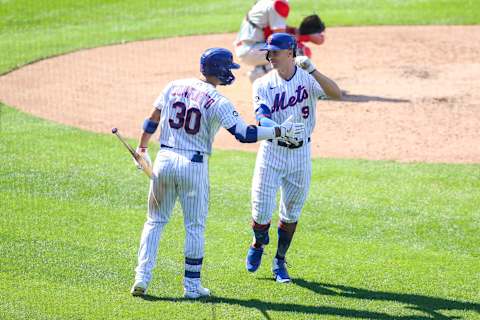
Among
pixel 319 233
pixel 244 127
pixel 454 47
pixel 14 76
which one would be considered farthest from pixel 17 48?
pixel 244 127

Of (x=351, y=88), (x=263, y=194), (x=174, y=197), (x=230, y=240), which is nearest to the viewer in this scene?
(x=174, y=197)

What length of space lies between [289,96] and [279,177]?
0.71 metres

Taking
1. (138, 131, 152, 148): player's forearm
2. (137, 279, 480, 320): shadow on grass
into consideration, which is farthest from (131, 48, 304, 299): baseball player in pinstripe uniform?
(137, 279, 480, 320): shadow on grass

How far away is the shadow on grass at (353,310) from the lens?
7.08 metres

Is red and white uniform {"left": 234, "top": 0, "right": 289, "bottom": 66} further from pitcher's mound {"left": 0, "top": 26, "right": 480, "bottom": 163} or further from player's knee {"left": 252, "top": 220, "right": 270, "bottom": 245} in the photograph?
player's knee {"left": 252, "top": 220, "right": 270, "bottom": 245}

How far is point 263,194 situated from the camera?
7.73m

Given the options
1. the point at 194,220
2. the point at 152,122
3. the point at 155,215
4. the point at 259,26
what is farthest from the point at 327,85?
the point at 259,26

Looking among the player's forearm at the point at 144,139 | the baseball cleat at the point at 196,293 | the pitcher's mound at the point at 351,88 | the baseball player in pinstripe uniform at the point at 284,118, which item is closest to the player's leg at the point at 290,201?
the baseball player in pinstripe uniform at the point at 284,118

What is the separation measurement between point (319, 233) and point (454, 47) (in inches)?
361

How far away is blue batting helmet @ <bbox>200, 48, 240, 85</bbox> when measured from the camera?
714 centimetres

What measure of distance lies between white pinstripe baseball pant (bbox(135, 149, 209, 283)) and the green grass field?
0.39 m

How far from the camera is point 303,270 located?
8.18m

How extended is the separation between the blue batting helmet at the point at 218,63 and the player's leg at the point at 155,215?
757 mm

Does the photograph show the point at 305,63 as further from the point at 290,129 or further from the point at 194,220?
the point at 194,220
